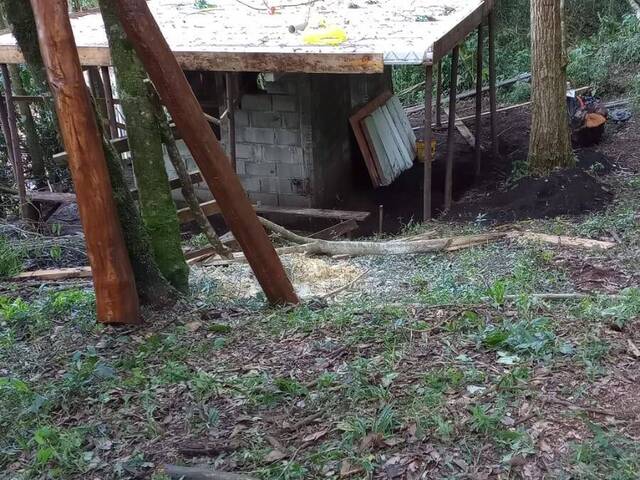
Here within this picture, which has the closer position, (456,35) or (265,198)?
(456,35)

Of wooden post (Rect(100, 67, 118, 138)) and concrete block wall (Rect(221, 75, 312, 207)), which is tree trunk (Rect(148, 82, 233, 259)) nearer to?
concrete block wall (Rect(221, 75, 312, 207))

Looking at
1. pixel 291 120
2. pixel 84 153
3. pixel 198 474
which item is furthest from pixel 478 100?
pixel 198 474

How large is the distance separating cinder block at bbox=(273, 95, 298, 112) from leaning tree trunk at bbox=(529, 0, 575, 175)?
3.50 meters

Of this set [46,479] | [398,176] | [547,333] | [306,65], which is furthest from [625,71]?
[46,479]

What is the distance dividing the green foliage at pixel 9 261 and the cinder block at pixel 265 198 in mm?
4727

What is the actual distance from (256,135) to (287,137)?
20.7 inches

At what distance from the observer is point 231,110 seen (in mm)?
10250

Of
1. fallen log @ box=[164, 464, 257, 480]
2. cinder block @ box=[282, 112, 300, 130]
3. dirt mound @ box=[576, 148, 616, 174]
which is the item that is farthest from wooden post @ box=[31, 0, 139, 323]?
dirt mound @ box=[576, 148, 616, 174]

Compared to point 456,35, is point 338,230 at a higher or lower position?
lower

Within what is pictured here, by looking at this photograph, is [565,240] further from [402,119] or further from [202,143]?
[402,119]

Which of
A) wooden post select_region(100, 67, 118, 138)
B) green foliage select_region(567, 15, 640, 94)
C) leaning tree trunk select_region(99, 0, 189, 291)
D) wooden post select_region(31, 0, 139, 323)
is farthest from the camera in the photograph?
green foliage select_region(567, 15, 640, 94)

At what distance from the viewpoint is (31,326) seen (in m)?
4.84

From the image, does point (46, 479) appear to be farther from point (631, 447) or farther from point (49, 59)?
point (631, 447)

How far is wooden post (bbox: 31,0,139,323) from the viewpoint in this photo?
4.04 meters
